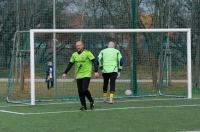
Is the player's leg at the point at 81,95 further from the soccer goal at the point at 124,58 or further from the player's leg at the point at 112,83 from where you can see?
the soccer goal at the point at 124,58

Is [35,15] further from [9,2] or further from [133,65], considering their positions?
[133,65]

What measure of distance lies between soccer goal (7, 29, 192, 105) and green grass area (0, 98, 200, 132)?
2006 mm

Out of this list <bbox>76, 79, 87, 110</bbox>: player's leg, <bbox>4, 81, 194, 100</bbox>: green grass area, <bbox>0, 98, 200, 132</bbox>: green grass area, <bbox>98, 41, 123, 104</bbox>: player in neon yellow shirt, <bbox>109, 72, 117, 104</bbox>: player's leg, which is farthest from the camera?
<bbox>4, 81, 194, 100</bbox>: green grass area

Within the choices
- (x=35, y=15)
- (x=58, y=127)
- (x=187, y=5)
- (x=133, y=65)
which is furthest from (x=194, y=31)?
(x=58, y=127)

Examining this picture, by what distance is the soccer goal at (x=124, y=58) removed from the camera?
68.6ft

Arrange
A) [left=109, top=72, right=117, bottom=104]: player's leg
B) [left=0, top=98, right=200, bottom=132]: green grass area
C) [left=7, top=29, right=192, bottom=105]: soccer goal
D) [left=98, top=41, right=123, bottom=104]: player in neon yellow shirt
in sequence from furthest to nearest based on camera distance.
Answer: [left=7, top=29, right=192, bottom=105]: soccer goal → [left=98, top=41, right=123, bottom=104]: player in neon yellow shirt → [left=109, top=72, right=117, bottom=104]: player's leg → [left=0, top=98, right=200, bottom=132]: green grass area

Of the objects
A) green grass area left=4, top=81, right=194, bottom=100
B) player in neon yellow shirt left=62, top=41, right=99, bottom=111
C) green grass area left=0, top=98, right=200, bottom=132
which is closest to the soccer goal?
green grass area left=4, top=81, right=194, bottom=100

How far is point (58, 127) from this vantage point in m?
13.1

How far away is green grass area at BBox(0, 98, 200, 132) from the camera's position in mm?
12938

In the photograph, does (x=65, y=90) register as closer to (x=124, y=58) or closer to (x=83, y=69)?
(x=124, y=58)

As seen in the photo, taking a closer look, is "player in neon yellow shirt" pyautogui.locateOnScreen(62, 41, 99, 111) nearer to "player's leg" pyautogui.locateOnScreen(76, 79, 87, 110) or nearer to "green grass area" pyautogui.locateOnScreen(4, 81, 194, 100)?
"player's leg" pyautogui.locateOnScreen(76, 79, 87, 110)

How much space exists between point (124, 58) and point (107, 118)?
27.6 feet

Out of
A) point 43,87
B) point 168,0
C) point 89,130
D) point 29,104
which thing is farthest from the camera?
point 168,0

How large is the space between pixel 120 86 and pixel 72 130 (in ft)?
34.0
